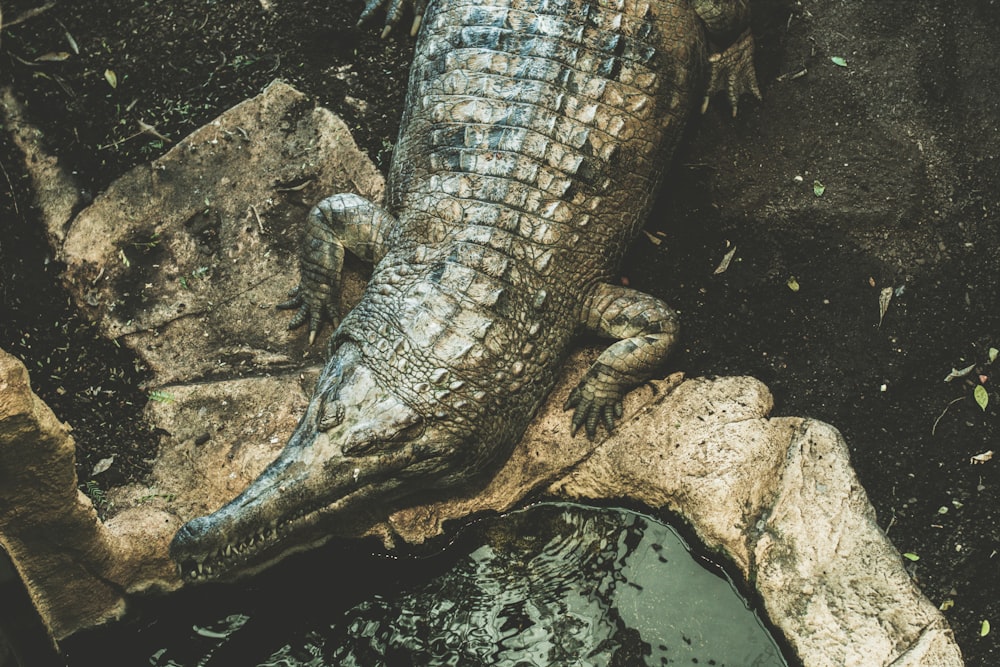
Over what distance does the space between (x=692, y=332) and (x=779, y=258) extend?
528mm

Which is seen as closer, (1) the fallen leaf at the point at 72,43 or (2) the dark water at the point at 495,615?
(2) the dark water at the point at 495,615

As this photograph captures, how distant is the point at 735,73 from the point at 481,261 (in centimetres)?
178

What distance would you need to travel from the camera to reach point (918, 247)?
4152 millimetres

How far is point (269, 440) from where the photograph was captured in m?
3.75

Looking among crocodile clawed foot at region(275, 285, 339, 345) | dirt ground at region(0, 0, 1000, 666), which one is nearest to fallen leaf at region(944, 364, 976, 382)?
dirt ground at region(0, 0, 1000, 666)

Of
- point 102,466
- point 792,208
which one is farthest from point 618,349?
point 102,466

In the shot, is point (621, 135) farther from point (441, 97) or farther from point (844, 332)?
point (844, 332)

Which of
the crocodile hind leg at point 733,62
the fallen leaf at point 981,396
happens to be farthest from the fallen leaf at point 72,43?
the fallen leaf at point 981,396

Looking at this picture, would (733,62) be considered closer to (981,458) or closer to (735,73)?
(735,73)

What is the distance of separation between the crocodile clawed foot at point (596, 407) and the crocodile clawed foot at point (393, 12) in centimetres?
219

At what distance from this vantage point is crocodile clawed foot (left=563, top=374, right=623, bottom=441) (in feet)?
12.6

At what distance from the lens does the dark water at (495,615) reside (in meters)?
3.45

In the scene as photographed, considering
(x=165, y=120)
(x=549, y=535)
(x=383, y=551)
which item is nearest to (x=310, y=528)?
(x=383, y=551)

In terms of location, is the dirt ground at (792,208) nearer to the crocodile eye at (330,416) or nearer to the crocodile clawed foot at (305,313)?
the crocodile clawed foot at (305,313)
